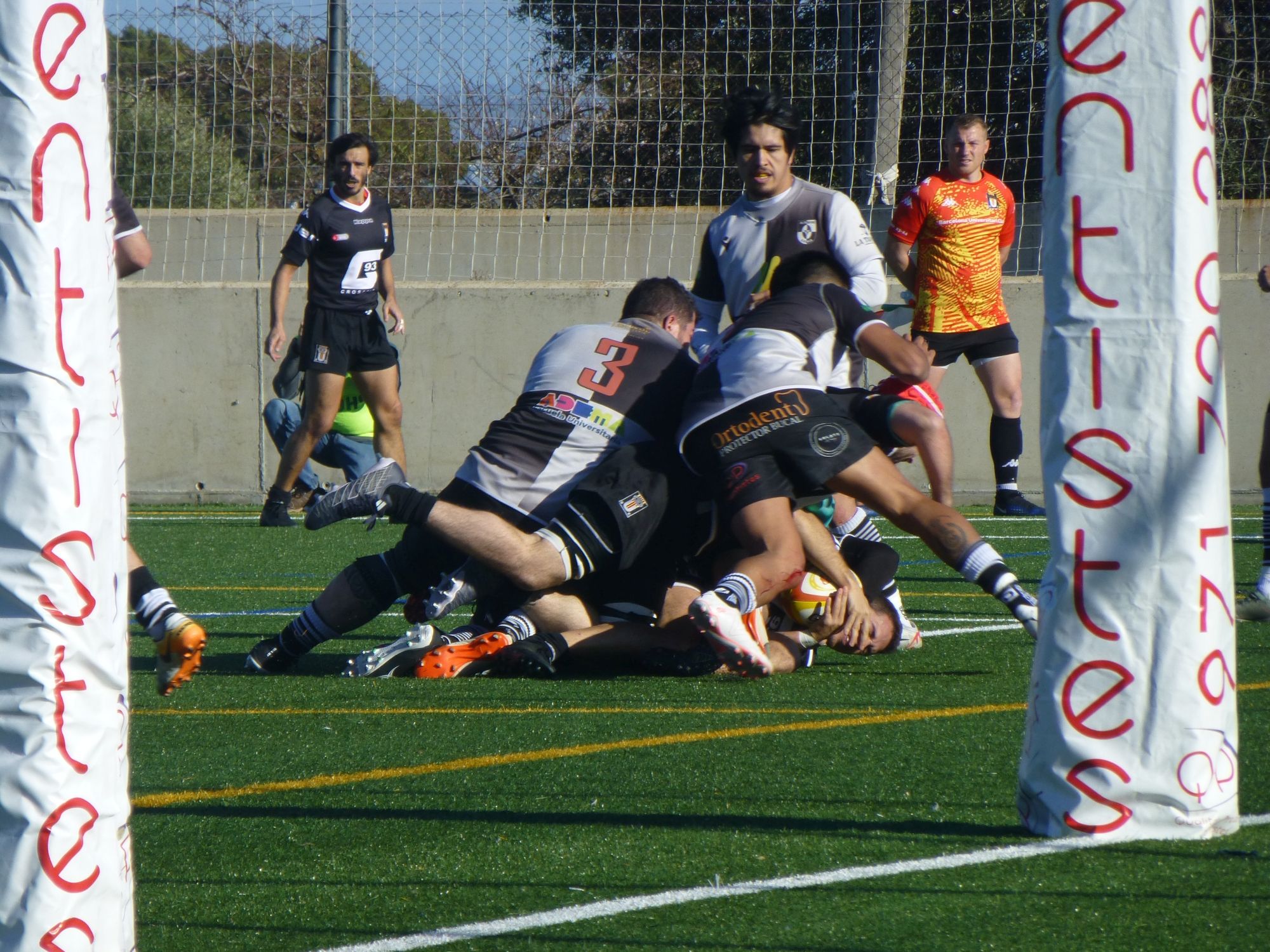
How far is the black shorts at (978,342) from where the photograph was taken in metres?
10.2

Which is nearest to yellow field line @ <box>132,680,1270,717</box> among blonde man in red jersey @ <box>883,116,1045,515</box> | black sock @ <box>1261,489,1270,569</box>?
black sock @ <box>1261,489,1270,569</box>

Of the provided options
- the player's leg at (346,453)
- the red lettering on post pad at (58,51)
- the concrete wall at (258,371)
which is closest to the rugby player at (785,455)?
the red lettering on post pad at (58,51)

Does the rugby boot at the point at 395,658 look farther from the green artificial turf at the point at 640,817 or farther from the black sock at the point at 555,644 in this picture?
the black sock at the point at 555,644

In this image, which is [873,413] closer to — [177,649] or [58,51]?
[177,649]

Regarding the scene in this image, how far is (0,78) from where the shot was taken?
193 cm

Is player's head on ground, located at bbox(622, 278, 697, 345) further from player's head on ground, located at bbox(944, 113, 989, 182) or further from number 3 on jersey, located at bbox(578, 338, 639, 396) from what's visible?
player's head on ground, located at bbox(944, 113, 989, 182)

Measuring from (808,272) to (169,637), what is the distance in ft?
9.44

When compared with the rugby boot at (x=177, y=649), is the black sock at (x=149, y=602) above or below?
above

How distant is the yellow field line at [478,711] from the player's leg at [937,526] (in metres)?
0.60

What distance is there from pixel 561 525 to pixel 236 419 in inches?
324

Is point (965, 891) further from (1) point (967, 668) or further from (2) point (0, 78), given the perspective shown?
(1) point (967, 668)

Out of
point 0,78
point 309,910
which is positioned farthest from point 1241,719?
point 0,78

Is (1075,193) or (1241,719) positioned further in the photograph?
(1241,719)

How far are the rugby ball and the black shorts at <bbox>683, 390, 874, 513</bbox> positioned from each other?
42cm
